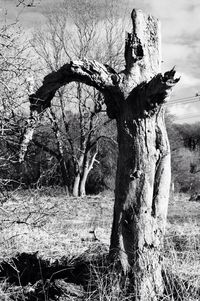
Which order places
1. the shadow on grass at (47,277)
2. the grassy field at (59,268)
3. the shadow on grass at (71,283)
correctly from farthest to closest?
the shadow on grass at (47,277)
the grassy field at (59,268)
the shadow on grass at (71,283)

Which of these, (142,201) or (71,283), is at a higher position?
(142,201)

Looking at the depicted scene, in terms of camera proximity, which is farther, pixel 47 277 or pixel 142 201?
pixel 47 277

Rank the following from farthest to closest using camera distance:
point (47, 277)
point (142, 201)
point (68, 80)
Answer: point (47, 277) → point (68, 80) → point (142, 201)

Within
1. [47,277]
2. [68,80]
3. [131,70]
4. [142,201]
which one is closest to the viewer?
[142,201]

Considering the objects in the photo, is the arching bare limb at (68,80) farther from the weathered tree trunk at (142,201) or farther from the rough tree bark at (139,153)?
the weathered tree trunk at (142,201)

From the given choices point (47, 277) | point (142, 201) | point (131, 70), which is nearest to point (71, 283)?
point (47, 277)

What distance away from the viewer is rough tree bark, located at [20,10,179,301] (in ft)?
14.7

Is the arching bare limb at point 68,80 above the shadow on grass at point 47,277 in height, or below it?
above

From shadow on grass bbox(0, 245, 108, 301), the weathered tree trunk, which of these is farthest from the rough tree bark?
shadow on grass bbox(0, 245, 108, 301)

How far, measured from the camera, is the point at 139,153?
14.9 ft

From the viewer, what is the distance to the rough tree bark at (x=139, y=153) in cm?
448

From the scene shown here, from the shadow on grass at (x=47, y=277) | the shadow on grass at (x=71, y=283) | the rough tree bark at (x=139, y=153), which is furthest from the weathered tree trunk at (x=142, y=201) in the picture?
the shadow on grass at (x=47, y=277)

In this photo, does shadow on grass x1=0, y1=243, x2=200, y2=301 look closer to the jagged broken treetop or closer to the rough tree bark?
the rough tree bark

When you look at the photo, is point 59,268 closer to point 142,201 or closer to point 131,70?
point 142,201
